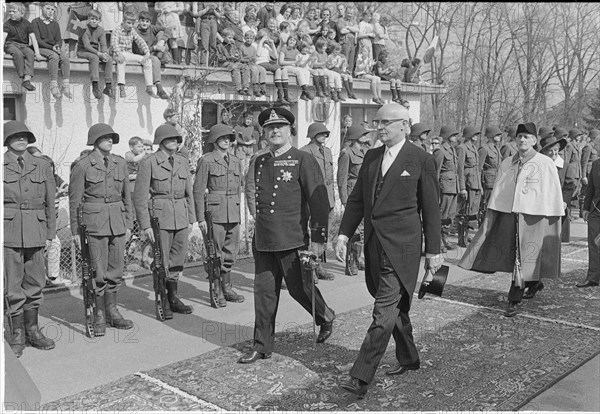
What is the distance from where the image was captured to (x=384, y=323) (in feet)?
16.1

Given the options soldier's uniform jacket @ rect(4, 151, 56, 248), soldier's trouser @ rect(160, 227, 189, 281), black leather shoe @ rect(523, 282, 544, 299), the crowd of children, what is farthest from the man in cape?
the crowd of children

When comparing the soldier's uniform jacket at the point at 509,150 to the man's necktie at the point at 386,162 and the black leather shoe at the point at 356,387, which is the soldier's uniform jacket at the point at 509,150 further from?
the black leather shoe at the point at 356,387

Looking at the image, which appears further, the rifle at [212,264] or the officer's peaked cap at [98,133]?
the rifle at [212,264]

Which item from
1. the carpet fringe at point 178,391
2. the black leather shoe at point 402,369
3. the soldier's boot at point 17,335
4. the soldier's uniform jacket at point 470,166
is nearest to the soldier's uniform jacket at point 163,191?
the soldier's boot at point 17,335

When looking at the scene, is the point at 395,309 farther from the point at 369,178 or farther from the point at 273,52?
the point at 273,52

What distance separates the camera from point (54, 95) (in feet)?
37.8

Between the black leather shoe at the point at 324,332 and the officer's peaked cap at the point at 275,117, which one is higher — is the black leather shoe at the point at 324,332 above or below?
below

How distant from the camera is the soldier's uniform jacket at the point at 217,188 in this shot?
7.54 metres

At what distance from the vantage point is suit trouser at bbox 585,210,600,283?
865cm

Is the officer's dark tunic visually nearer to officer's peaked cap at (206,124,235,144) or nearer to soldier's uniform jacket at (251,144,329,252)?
soldier's uniform jacket at (251,144,329,252)

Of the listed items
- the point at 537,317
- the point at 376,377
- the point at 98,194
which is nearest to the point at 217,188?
the point at 98,194

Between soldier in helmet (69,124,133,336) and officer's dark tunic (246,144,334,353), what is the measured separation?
1559 millimetres

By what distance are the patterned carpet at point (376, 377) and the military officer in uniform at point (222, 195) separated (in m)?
1.54

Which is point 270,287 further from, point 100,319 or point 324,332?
point 100,319
